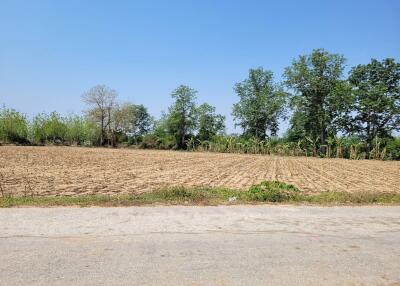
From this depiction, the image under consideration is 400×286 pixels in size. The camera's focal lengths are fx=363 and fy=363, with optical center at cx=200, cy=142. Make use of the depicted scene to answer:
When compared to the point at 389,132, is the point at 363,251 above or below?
below

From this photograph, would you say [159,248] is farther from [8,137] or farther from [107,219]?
[8,137]

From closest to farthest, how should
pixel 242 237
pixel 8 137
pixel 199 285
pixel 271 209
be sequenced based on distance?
pixel 199 285, pixel 242 237, pixel 271 209, pixel 8 137

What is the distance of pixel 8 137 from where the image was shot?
65.6 metres

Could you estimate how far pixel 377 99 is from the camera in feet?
189

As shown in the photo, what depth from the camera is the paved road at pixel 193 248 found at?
453cm

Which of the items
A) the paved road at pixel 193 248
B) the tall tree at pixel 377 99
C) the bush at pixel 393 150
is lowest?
the paved road at pixel 193 248

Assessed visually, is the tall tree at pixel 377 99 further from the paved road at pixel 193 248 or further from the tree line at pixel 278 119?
the paved road at pixel 193 248

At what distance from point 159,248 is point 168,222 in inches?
71.7

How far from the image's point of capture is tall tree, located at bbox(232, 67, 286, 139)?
243 ft

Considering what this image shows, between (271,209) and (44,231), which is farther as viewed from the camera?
(271,209)

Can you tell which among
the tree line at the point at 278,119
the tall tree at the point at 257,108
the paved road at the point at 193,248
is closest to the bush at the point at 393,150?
the tree line at the point at 278,119

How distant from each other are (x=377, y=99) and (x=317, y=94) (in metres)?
9.67

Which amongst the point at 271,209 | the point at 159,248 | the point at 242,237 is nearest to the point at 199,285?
the point at 159,248

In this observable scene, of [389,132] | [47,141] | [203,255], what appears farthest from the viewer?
[47,141]
